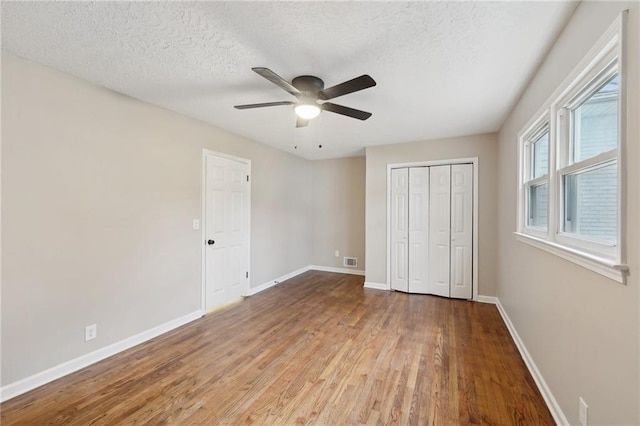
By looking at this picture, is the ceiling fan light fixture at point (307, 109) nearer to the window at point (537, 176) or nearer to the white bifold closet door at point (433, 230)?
the window at point (537, 176)

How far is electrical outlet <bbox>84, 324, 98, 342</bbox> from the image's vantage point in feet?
7.55

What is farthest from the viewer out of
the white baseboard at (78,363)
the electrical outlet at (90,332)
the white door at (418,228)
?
the white door at (418,228)

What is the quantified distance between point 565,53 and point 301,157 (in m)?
4.40

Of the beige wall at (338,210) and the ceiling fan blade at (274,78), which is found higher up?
the ceiling fan blade at (274,78)

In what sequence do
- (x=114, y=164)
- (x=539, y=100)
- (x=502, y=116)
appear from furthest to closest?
1. (x=502, y=116)
2. (x=114, y=164)
3. (x=539, y=100)

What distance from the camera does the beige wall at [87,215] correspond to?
1.93 metres

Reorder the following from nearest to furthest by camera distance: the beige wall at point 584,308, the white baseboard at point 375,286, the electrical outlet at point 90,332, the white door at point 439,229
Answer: the beige wall at point 584,308 < the electrical outlet at point 90,332 < the white door at point 439,229 < the white baseboard at point 375,286

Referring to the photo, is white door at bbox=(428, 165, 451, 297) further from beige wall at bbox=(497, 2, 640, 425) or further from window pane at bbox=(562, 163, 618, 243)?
window pane at bbox=(562, 163, 618, 243)

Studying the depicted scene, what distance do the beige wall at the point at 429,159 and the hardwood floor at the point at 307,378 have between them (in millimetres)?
932

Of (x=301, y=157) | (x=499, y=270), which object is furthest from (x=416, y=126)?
(x=301, y=157)

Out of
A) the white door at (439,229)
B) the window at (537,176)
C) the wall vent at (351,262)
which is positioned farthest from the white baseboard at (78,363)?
the window at (537,176)

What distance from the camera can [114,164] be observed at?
249cm

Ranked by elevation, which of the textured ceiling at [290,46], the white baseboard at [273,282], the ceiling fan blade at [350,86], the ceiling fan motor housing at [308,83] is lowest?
the white baseboard at [273,282]

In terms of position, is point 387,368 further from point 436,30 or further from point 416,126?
point 416,126
